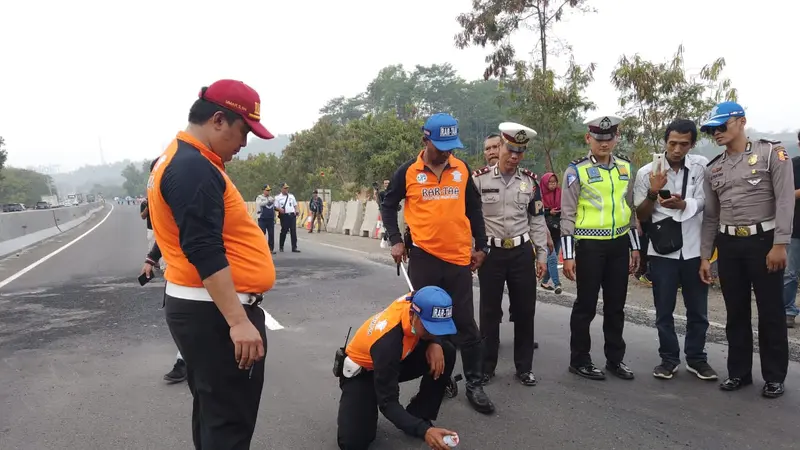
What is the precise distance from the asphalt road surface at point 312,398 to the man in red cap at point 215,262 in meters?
1.27

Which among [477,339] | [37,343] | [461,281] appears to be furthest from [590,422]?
[37,343]

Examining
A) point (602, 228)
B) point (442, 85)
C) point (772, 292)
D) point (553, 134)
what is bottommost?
point (772, 292)

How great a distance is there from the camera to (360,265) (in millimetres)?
11914

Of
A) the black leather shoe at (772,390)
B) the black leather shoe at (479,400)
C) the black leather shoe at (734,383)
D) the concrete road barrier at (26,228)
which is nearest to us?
the black leather shoe at (479,400)

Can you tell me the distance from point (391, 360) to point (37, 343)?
4.60 m

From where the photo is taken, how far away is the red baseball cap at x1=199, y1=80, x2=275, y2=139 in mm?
2258

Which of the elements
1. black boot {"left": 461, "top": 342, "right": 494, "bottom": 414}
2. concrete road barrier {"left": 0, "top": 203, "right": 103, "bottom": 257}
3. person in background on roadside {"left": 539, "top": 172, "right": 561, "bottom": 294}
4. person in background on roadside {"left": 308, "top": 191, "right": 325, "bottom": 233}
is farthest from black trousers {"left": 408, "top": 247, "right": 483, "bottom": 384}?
person in background on roadside {"left": 308, "top": 191, "right": 325, "bottom": 233}

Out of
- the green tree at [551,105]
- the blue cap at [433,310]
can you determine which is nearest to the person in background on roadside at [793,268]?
the blue cap at [433,310]

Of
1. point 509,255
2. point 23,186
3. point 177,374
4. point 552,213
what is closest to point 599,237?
point 509,255

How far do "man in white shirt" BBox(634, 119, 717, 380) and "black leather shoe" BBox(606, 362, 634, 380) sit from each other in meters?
0.20

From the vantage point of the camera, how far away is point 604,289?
462 centimetres

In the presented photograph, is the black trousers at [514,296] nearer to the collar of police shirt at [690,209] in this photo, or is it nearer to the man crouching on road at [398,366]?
the man crouching on road at [398,366]

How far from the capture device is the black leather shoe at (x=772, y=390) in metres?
3.98

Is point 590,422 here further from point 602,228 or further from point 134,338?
point 134,338
